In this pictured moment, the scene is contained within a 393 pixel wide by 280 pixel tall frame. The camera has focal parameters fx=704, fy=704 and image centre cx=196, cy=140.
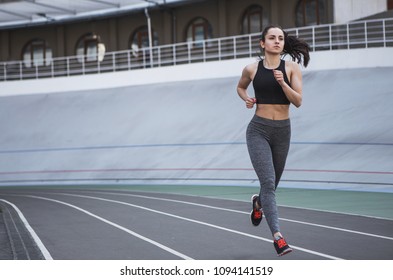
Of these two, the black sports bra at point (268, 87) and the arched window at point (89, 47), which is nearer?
the black sports bra at point (268, 87)

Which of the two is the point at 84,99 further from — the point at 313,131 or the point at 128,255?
the point at 128,255

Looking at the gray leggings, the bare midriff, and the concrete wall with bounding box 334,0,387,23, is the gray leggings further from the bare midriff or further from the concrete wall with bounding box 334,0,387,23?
the concrete wall with bounding box 334,0,387,23

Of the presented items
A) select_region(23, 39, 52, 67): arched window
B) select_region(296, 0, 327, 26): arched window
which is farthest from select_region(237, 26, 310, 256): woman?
select_region(23, 39, 52, 67): arched window

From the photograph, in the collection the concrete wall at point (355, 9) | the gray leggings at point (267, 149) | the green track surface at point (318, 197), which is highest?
the concrete wall at point (355, 9)

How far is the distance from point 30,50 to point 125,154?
18761 millimetres

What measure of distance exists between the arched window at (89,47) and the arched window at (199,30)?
18.9 ft

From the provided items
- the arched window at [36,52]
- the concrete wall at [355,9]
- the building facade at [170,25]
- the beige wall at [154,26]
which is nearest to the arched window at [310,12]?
the building facade at [170,25]

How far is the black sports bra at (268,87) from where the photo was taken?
6980 mm

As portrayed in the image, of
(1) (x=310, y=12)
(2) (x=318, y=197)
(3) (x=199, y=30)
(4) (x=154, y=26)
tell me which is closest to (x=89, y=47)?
(4) (x=154, y=26)

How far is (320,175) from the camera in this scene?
19094mm

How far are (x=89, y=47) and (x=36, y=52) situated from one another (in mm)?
3626

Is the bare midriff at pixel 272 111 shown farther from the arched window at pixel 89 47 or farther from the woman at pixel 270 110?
the arched window at pixel 89 47

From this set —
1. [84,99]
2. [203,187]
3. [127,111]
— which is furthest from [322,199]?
[84,99]

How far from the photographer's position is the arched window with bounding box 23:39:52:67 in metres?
40.9
